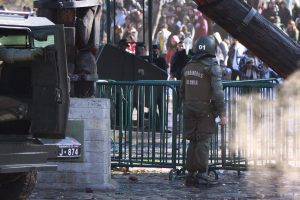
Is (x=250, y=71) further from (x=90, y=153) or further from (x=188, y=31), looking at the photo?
(x=90, y=153)

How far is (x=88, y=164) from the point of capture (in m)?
11.1

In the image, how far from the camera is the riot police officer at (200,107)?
11680mm

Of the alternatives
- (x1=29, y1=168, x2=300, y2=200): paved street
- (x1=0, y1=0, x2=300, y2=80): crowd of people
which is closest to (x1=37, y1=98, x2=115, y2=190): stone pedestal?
(x1=29, y1=168, x2=300, y2=200): paved street

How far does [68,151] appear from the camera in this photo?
8.91 meters

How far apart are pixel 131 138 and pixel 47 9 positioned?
274 centimetres

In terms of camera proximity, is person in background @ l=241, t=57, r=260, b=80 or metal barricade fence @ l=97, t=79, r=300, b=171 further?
person in background @ l=241, t=57, r=260, b=80

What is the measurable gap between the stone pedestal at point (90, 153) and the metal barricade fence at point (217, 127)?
1.54m

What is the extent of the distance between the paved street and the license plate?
63.3 inches

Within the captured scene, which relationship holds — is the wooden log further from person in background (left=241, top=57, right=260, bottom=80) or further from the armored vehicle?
person in background (left=241, top=57, right=260, bottom=80)

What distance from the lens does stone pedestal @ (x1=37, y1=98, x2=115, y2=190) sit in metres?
11.0

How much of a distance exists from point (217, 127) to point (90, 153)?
7.19 feet

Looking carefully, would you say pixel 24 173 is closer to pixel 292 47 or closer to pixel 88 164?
pixel 88 164

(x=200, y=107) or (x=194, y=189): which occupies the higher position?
(x=200, y=107)

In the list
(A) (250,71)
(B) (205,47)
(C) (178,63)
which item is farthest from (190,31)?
(B) (205,47)
